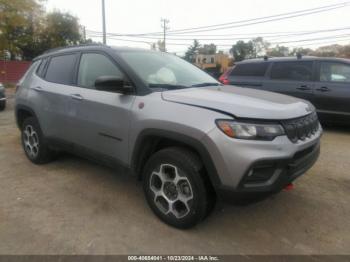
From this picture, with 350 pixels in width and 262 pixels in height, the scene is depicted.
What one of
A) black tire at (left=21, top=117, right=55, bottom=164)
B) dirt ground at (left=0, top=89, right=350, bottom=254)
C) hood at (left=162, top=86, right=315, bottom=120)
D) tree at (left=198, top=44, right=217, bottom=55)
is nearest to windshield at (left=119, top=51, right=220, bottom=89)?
hood at (left=162, top=86, right=315, bottom=120)

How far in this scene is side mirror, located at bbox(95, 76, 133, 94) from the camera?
316 cm

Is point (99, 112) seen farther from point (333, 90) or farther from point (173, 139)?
point (333, 90)

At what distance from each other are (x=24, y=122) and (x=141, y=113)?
276 centimetres

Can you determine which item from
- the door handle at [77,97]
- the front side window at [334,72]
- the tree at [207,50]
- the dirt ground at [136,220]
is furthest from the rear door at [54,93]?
the tree at [207,50]

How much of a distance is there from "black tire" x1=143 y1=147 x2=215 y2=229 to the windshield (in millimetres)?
835

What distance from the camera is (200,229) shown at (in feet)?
10.0

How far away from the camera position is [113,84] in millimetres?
3178

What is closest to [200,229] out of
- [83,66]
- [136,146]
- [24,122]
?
[136,146]

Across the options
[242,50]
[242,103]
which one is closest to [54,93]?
[242,103]

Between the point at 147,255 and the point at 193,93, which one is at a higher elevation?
the point at 193,93

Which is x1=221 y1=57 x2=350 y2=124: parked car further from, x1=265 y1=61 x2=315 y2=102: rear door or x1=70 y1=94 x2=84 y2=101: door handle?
x1=70 y1=94 x2=84 y2=101: door handle

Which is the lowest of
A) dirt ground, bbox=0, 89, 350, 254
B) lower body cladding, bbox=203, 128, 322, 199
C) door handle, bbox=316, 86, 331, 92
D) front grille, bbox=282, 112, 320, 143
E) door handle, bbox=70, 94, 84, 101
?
dirt ground, bbox=0, 89, 350, 254

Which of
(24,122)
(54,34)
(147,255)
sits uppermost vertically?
(54,34)

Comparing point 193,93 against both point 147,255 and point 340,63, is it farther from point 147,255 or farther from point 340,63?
point 340,63
